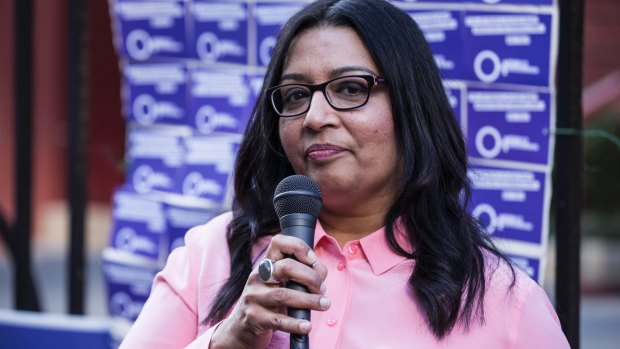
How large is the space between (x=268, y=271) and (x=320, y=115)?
468mm

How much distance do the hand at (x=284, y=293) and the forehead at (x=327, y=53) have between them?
538mm

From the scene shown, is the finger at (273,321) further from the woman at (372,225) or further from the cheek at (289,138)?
the cheek at (289,138)

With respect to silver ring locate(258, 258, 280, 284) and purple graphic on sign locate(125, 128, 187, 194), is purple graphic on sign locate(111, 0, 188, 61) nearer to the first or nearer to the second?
purple graphic on sign locate(125, 128, 187, 194)

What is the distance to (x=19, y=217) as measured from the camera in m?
4.16

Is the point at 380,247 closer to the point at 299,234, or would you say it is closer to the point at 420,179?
the point at 420,179

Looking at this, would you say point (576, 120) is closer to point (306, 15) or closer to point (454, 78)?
point (454, 78)

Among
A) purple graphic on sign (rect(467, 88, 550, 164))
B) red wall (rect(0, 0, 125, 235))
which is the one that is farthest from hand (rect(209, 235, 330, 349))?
red wall (rect(0, 0, 125, 235))

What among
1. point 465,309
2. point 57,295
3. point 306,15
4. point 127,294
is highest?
point 306,15

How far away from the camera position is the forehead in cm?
214

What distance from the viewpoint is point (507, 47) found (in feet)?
8.89

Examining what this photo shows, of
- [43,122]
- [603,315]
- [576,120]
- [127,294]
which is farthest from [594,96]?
[43,122]

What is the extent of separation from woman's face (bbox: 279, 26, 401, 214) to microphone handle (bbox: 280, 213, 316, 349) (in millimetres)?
298

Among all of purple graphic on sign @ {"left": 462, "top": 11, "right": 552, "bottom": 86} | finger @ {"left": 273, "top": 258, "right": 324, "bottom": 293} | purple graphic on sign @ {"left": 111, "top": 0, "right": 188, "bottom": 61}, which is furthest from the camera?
Answer: purple graphic on sign @ {"left": 111, "top": 0, "right": 188, "bottom": 61}

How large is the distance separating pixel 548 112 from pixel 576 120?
84mm
